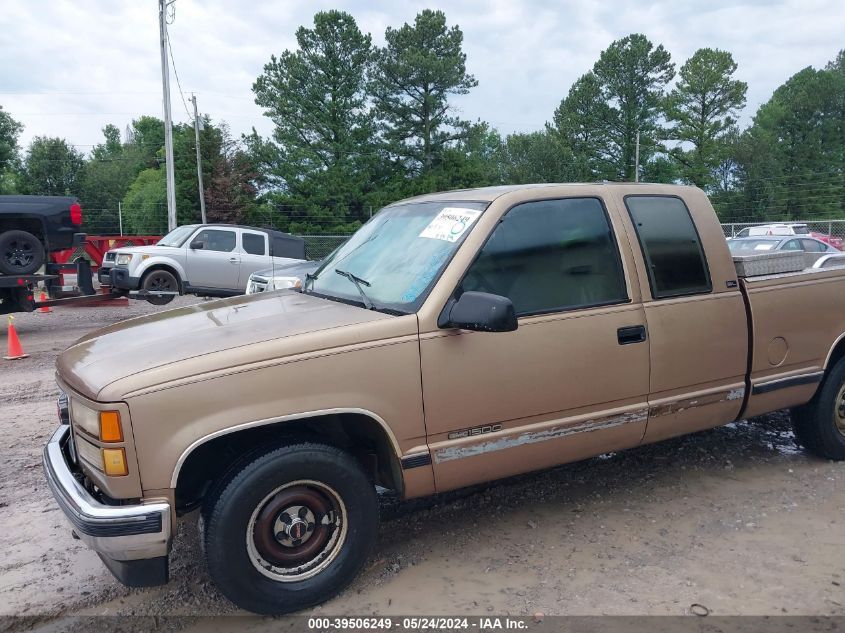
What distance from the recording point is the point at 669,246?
4.17 meters

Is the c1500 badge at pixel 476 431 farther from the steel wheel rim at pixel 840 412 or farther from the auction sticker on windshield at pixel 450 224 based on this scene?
the steel wheel rim at pixel 840 412

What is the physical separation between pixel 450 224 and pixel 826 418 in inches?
122

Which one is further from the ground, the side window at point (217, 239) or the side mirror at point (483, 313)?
the side window at point (217, 239)

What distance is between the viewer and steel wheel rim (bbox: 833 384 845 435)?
16.1ft

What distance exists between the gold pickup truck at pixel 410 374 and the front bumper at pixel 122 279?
10076 mm

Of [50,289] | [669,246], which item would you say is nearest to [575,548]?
[669,246]

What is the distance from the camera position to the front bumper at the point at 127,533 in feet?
9.05

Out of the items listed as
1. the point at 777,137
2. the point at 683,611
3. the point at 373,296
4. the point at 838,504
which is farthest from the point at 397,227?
the point at 777,137

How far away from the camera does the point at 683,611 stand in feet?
10.5

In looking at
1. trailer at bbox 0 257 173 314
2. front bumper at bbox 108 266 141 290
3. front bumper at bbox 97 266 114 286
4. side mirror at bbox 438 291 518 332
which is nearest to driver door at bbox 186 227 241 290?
front bumper at bbox 108 266 141 290

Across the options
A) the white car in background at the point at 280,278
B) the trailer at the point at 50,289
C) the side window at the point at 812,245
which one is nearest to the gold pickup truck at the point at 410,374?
the white car in background at the point at 280,278

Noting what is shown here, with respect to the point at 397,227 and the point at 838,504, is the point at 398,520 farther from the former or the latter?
the point at 838,504

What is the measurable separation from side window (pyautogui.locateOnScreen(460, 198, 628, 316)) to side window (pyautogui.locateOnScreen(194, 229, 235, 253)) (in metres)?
11.9

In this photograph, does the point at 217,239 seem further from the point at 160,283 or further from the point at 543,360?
the point at 543,360
